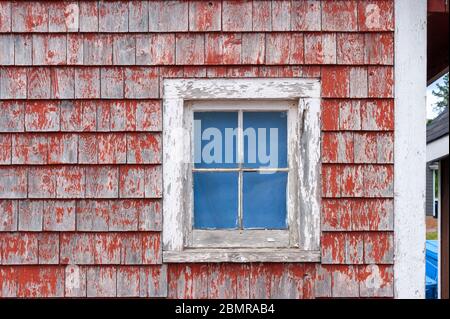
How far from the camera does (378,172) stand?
3.76m

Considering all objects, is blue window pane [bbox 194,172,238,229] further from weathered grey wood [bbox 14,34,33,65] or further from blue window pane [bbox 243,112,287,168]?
weathered grey wood [bbox 14,34,33,65]

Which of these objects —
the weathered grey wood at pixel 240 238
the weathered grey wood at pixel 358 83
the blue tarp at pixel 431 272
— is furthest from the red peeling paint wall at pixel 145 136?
the blue tarp at pixel 431 272

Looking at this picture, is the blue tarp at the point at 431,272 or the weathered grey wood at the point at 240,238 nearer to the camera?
the weathered grey wood at the point at 240,238

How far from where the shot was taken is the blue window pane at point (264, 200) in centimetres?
388

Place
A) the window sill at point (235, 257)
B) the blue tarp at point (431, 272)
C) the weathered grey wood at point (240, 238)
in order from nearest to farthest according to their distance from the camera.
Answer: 1. the window sill at point (235, 257)
2. the weathered grey wood at point (240, 238)
3. the blue tarp at point (431, 272)

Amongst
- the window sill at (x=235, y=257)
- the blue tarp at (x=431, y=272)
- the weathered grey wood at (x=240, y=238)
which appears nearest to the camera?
the window sill at (x=235, y=257)

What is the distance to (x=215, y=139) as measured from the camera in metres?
3.89

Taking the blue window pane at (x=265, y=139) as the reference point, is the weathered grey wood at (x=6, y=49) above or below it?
above

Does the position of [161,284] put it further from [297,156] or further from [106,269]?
[297,156]

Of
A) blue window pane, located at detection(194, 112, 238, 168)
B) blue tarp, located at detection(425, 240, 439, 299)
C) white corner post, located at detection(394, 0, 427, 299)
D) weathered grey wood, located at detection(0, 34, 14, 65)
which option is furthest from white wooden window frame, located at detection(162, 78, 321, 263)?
blue tarp, located at detection(425, 240, 439, 299)

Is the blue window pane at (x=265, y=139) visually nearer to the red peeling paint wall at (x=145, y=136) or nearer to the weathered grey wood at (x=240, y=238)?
the red peeling paint wall at (x=145, y=136)

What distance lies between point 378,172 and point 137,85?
160cm

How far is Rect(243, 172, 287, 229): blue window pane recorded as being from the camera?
3.88 m

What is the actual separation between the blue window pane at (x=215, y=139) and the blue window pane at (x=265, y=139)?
84 mm
